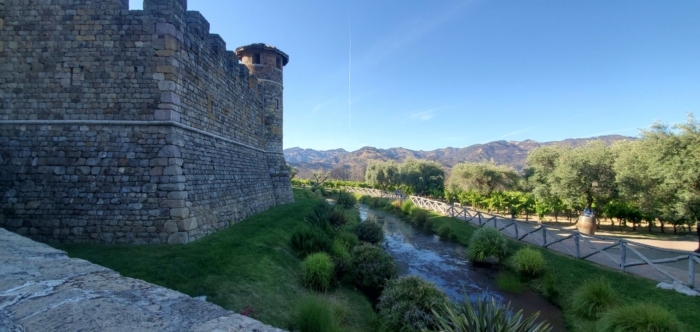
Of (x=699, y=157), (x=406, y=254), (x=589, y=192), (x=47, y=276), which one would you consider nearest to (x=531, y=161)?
(x=589, y=192)

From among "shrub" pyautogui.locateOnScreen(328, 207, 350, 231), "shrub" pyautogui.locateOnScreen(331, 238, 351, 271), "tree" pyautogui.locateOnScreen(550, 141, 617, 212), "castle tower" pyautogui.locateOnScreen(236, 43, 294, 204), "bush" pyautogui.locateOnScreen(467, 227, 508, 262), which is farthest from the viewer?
"castle tower" pyautogui.locateOnScreen(236, 43, 294, 204)

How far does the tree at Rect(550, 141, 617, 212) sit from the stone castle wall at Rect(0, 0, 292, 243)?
1932 centimetres

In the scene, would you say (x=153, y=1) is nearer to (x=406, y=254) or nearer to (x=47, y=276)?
(x=47, y=276)

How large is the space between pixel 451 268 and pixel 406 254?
254cm

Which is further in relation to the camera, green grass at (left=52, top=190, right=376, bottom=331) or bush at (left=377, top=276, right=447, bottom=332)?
bush at (left=377, top=276, right=447, bottom=332)

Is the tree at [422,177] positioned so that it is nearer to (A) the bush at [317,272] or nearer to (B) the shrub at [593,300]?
(B) the shrub at [593,300]

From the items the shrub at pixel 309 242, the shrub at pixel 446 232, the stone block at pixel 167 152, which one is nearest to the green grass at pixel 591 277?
the shrub at pixel 446 232

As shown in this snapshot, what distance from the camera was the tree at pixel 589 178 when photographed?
675 inches

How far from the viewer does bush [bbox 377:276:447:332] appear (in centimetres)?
661

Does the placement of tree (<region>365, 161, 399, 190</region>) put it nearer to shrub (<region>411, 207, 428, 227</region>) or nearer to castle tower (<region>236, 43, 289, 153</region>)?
shrub (<region>411, 207, 428, 227</region>)

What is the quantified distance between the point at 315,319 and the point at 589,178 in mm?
18675

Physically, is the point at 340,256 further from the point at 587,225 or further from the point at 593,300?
the point at 587,225

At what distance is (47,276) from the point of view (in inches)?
112

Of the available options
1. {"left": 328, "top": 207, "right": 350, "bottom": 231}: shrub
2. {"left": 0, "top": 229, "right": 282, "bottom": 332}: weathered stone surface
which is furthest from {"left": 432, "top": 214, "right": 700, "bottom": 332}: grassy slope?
{"left": 328, "top": 207, "right": 350, "bottom": 231}: shrub
